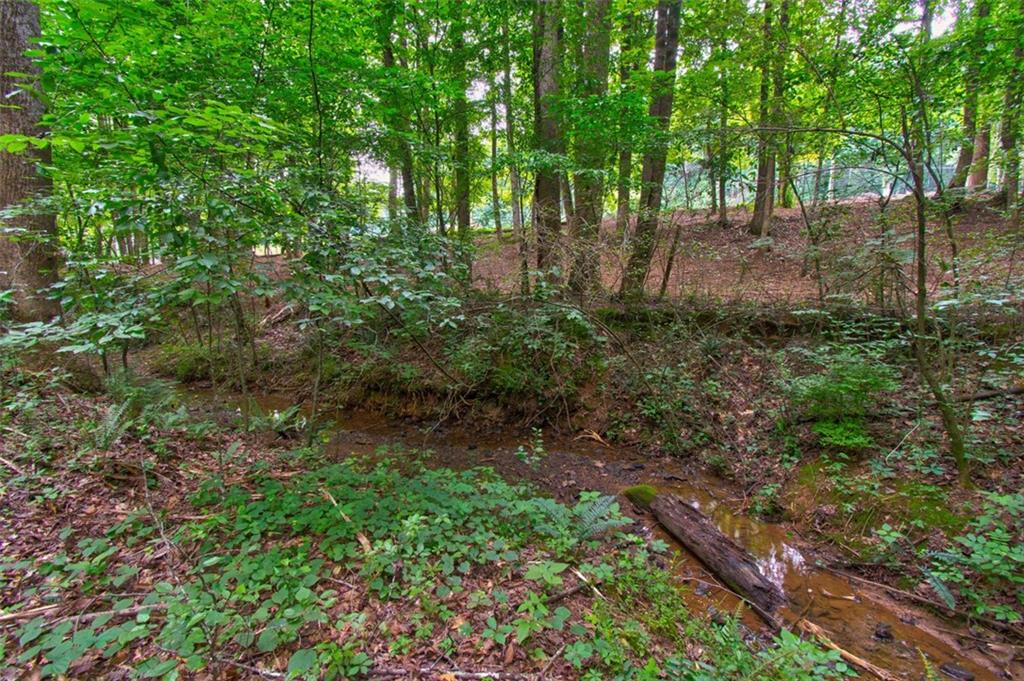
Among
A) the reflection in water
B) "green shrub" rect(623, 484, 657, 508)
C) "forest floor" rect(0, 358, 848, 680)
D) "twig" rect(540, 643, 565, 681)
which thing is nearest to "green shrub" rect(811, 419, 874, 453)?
the reflection in water

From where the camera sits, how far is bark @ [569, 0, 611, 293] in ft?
21.6

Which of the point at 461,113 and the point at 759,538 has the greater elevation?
the point at 461,113

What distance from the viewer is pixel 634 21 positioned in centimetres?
840

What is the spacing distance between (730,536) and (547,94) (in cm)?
700

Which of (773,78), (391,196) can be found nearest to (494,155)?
(773,78)

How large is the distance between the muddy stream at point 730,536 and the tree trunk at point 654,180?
2.79 m

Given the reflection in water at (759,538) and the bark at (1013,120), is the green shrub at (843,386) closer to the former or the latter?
the reflection in water at (759,538)

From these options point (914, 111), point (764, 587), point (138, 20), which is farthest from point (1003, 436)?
point (138, 20)

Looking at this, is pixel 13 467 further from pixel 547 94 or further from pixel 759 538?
pixel 547 94

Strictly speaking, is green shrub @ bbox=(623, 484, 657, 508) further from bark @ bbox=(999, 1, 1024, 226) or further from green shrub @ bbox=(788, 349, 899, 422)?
bark @ bbox=(999, 1, 1024, 226)

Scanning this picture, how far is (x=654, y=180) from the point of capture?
707cm

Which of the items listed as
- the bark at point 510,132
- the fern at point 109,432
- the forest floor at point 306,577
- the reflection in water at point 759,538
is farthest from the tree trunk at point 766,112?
the fern at point 109,432

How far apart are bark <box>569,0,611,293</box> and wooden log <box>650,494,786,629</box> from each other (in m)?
3.33

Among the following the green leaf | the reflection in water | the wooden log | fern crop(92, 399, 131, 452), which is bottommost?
the reflection in water
